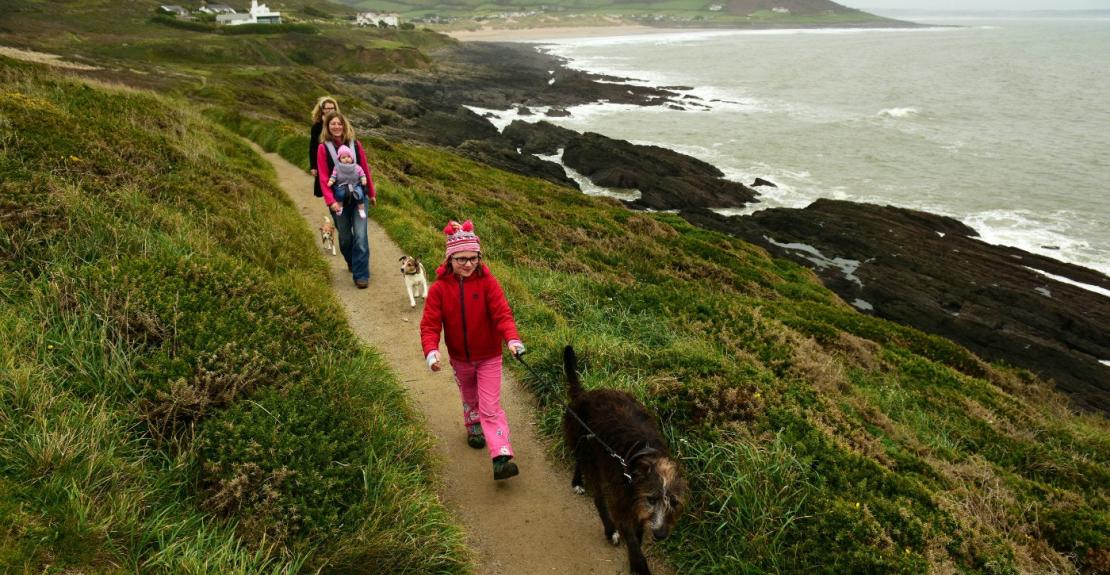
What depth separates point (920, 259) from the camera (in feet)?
84.6

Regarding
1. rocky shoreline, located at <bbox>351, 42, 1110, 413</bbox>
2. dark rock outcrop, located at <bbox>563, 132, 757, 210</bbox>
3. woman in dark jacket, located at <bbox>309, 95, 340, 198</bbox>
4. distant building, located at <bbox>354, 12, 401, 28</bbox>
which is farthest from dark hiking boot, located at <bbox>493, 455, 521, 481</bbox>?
distant building, located at <bbox>354, 12, 401, 28</bbox>

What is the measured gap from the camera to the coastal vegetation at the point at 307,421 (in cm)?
386

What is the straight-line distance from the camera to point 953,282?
2381 cm

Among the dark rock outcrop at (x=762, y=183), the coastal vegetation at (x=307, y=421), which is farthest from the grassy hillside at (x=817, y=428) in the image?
the dark rock outcrop at (x=762, y=183)

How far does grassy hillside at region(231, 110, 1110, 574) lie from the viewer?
477cm

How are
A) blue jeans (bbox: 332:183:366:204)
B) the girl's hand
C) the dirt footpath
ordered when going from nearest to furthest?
the dirt footpath, the girl's hand, blue jeans (bbox: 332:183:366:204)

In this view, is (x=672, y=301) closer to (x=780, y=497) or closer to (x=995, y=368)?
(x=780, y=497)

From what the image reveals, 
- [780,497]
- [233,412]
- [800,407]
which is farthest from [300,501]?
[800,407]

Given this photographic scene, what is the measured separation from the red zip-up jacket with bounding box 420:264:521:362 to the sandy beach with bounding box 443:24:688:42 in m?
172

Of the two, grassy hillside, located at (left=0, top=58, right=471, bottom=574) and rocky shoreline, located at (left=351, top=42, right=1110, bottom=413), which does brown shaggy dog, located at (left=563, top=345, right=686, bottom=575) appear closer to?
Answer: grassy hillside, located at (left=0, top=58, right=471, bottom=574)

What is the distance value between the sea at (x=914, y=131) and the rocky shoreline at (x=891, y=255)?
2.89 m

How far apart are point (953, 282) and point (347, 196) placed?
25.3m

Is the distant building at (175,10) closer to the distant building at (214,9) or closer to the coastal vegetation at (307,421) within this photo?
the distant building at (214,9)

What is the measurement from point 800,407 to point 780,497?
179 centimetres
